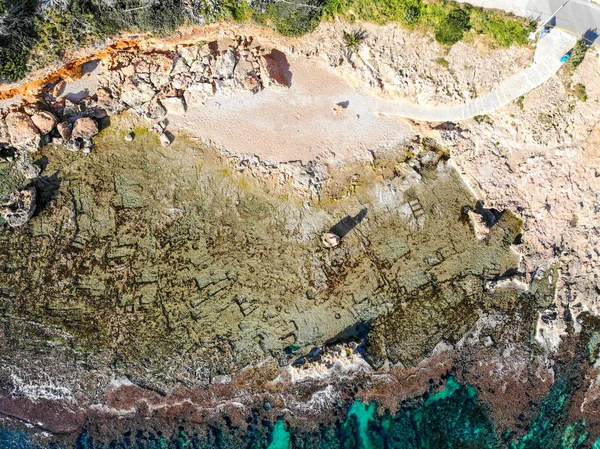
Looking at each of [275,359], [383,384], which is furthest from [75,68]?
[383,384]

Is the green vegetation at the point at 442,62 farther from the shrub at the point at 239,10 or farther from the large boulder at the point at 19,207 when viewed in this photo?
the large boulder at the point at 19,207

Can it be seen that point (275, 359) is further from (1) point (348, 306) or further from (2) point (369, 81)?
(2) point (369, 81)

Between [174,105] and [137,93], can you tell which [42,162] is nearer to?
[137,93]

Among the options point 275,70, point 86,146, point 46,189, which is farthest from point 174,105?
point 46,189

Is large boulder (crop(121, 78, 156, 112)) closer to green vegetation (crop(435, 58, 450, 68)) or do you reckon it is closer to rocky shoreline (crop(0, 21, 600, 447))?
rocky shoreline (crop(0, 21, 600, 447))

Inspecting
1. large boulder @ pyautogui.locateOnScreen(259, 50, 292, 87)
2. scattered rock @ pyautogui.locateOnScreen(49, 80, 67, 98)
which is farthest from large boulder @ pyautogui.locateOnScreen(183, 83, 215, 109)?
scattered rock @ pyautogui.locateOnScreen(49, 80, 67, 98)
